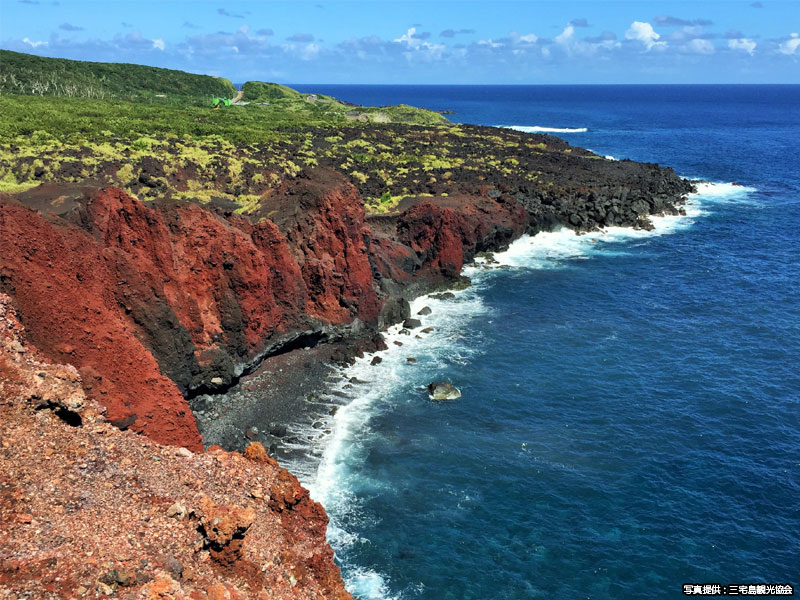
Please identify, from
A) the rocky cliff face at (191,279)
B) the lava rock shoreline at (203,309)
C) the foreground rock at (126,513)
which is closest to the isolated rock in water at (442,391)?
the lava rock shoreline at (203,309)

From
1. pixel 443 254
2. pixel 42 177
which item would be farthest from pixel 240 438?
pixel 42 177

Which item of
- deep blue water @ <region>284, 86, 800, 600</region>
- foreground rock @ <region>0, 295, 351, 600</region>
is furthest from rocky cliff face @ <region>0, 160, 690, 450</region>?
deep blue water @ <region>284, 86, 800, 600</region>

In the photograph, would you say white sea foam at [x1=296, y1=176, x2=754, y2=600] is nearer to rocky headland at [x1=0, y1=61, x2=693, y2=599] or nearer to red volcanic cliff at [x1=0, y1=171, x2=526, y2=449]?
rocky headland at [x1=0, y1=61, x2=693, y2=599]

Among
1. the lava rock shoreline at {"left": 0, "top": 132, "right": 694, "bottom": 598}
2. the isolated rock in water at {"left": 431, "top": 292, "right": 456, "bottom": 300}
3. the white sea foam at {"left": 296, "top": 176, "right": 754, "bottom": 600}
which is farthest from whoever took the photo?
the isolated rock in water at {"left": 431, "top": 292, "right": 456, "bottom": 300}

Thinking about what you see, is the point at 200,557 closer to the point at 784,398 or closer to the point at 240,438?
the point at 240,438

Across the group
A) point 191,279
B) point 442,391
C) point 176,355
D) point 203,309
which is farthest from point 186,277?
point 442,391
